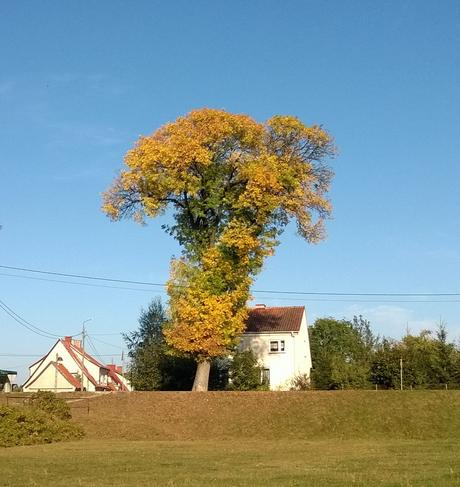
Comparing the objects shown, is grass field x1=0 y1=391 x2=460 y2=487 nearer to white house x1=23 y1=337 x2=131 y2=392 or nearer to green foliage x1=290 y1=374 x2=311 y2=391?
green foliage x1=290 y1=374 x2=311 y2=391

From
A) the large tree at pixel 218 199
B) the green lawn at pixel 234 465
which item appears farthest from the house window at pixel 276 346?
the green lawn at pixel 234 465

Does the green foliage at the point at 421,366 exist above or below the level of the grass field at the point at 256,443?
above

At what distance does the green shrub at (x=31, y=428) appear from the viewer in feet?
96.3

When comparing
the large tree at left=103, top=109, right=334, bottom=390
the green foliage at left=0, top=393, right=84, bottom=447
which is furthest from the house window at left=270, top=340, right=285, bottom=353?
the green foliage at left=0, top=393, right=84, bottom=447

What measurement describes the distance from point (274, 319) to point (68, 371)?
35.7 m

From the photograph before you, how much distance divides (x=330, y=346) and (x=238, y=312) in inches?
2289

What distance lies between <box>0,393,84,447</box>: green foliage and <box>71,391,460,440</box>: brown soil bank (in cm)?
206

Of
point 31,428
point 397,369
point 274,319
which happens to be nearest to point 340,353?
point 274,319

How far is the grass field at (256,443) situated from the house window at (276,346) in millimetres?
21082

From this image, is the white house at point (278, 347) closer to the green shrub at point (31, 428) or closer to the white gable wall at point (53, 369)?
the green shrub at point (31, 428)

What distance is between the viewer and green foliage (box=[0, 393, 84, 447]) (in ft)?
96.3

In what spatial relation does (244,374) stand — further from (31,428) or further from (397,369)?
(31,428)

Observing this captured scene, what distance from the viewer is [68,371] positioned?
8931 centimetres

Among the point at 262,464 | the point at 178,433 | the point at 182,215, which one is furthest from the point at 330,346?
the point at 262,464
